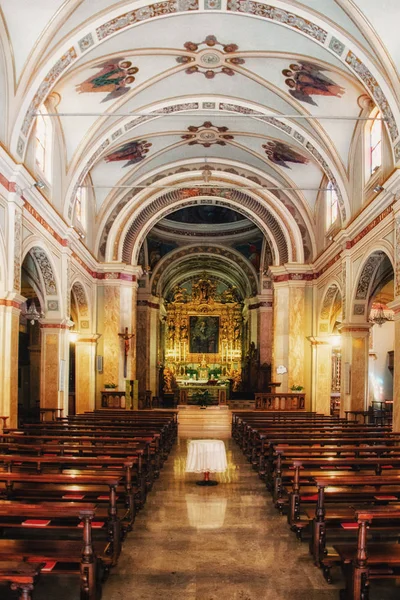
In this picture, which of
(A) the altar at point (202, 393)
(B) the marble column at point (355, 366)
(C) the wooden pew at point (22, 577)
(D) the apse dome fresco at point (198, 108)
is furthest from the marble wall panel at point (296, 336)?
(C) the wooden pew at point (22, 577)

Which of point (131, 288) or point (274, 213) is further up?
point (274, 213)

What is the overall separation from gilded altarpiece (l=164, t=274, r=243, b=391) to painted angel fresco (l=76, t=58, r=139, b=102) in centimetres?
2418

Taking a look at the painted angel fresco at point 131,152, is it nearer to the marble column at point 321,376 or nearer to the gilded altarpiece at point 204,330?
the marble column at point 321,376

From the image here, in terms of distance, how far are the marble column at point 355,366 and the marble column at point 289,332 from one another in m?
4.74

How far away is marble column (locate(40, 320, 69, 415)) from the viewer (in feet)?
55.9

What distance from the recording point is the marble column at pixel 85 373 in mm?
21781

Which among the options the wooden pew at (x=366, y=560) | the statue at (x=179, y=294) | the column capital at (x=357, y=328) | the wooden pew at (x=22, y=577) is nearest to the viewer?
the wooden pew at (x=22, y=577)

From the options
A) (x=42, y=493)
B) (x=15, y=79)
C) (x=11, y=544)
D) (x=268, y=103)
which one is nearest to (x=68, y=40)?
(x=15, y=79)

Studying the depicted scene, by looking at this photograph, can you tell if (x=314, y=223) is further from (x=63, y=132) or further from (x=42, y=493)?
(x=42, y=493)

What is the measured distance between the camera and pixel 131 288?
77.9 feet

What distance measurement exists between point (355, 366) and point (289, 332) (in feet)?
18.3

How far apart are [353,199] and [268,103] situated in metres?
3.66

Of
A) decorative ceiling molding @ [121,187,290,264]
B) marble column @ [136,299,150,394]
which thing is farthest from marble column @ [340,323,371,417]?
marble column @ [136,299,150,394]

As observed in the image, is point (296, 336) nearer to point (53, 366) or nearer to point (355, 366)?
point (355, 366)
